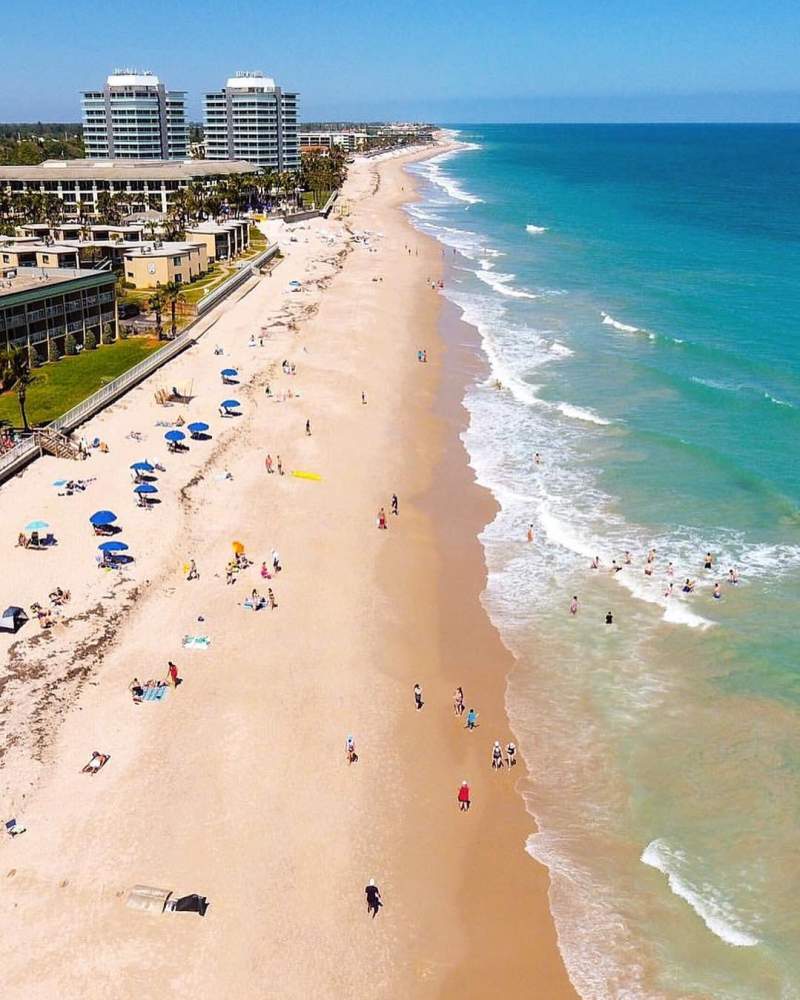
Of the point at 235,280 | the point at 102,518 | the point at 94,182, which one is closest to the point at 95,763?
the point at 102,518

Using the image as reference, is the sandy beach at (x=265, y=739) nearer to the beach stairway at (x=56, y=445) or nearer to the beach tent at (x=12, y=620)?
the beach tent at (x=12, y=620)

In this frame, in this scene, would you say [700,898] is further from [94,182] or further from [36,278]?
[94,182]

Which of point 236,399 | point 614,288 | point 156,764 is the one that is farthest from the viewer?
point 614,288

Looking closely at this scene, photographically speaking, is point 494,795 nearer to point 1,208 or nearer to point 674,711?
point 674,711

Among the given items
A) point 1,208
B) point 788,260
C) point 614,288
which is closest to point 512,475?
point 614,288

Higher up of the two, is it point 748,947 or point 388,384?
point 388,384
